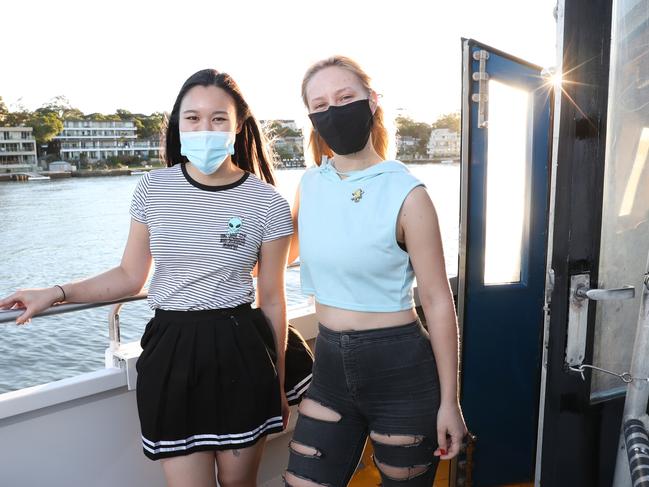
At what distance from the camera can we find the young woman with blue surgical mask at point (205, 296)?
4.83 feet

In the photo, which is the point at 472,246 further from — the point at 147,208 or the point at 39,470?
the point at 39,470

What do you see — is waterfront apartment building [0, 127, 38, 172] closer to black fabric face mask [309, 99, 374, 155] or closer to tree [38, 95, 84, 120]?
tree [38, 95, 84, 120]

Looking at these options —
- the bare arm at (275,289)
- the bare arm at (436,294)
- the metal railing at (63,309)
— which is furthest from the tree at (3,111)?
the bare arm at (436,294)

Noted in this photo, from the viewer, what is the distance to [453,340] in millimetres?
1340

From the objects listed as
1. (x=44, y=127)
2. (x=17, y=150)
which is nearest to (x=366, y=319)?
(x=17, y=150)

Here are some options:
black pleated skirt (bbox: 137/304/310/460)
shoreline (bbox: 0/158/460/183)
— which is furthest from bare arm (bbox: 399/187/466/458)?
shoreline (bbox: 0/158/460/183)

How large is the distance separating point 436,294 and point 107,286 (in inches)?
32.8

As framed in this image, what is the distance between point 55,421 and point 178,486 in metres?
0.52

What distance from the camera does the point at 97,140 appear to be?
164 feet

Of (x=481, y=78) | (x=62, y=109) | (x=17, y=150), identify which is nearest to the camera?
(x=481, y=78)

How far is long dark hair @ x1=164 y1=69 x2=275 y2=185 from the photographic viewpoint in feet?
5.14

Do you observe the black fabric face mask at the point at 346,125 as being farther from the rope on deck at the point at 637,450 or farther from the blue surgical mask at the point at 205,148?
the rope on deck at the point at 637,450

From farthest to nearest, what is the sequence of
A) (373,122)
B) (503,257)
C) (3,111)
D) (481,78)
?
1. (3,111)
2. (503,257)
3. (481,78)
4. (373,122)

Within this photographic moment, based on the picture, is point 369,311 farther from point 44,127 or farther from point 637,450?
point 44,127
